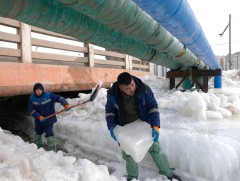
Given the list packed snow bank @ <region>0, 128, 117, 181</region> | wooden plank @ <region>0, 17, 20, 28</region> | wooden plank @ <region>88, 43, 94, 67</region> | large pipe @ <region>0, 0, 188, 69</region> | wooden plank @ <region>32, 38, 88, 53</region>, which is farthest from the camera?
wooden plank @ <region>88, 43, 94, 67</region>

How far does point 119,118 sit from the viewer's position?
2.95 metres

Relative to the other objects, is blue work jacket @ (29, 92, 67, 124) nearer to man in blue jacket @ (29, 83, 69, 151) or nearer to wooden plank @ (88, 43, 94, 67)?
man in blue jacket @ (29, 83, 69, 151)

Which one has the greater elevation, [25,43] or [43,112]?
[25,43]

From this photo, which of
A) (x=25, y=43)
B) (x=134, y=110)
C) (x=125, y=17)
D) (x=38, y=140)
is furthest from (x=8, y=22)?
(x=134, y=110)

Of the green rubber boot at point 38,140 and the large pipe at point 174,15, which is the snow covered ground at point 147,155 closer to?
the green rubber boot at point 38,140

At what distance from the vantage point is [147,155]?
342 cm

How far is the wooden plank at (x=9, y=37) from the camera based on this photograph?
4.95m

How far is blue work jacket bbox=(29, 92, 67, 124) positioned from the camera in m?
4.60

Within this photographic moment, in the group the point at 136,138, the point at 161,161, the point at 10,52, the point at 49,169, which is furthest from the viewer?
the point at 10,52

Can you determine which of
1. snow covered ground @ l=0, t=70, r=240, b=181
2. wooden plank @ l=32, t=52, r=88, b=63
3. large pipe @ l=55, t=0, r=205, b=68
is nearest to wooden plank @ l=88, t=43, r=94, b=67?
wooden plank @ l=32, t=52, r=88, b=63

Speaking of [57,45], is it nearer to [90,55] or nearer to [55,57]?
[55,57]

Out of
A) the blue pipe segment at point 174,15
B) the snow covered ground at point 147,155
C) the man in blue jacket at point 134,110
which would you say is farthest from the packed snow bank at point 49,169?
the blue pipe segment at point 174,15

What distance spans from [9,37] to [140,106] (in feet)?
12.3

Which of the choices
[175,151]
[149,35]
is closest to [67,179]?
[175,151]
